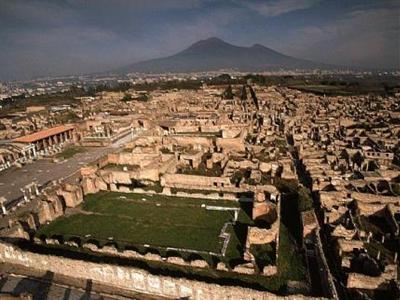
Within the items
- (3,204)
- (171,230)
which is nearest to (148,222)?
(171,230)

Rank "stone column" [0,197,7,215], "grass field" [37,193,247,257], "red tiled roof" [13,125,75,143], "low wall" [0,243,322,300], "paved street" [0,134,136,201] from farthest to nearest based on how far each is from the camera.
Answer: "red tiled roof" [13,125,75,143] < "paved street" [0,134,136,201] < "stone column" [0,197,7,215] < "grass field" [37,193,247,257] < "low wall" [0,243,322,300]

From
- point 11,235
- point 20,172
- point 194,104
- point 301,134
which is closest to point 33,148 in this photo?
point 20,172

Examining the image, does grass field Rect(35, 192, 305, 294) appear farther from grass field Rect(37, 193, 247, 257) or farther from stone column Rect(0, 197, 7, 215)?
stone column Rect(0, 197, 7, 215)

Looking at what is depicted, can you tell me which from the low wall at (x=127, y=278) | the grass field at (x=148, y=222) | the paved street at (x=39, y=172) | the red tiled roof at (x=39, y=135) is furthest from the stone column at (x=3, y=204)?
the red tiled roof at (x=39, y=135)

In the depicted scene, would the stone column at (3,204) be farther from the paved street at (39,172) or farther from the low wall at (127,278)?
the low wall at (127,278)

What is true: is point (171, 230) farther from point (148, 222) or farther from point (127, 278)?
point (127, 278)

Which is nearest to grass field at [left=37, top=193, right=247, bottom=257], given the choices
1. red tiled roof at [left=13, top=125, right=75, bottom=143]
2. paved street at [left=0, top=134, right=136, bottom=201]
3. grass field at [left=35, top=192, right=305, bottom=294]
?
grass field at [left=35, top=192, right=305, bottom=294]

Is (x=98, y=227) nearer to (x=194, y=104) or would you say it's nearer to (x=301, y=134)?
(x=301, y=134)
